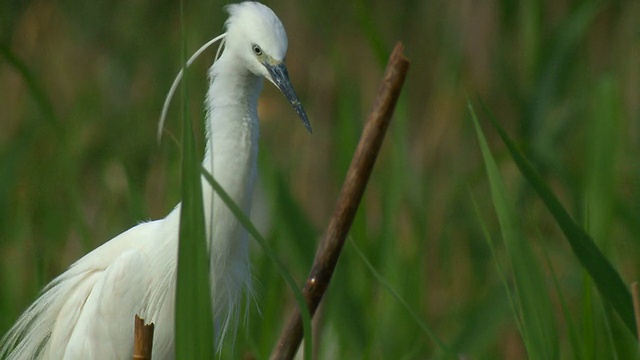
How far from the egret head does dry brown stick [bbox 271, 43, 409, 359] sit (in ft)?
1.08

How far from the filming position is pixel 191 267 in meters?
0.79

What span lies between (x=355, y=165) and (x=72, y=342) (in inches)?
33.0

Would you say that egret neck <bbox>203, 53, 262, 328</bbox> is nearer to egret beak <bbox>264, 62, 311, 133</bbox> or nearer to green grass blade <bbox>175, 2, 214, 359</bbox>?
egret beak <bbox>264, 62, 311, 133</bbox>

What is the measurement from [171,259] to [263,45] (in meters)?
0.37

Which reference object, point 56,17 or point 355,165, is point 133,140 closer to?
point 56,17

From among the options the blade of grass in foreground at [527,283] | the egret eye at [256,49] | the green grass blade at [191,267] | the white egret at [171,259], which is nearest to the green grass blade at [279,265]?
the green grass blade at [191,267]

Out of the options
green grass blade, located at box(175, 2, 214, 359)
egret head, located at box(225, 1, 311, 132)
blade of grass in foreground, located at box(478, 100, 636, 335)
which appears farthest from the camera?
egret head, located at box(225, 1, 311, 132)

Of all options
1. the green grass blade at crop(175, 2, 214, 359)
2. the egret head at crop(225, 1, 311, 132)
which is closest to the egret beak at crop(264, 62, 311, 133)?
the egret head at crop(225, 1, 311, 132)

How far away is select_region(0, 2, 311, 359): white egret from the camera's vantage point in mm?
1313

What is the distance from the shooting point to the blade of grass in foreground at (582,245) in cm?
89

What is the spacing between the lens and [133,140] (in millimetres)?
2547

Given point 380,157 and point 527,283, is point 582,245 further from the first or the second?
point 380,157

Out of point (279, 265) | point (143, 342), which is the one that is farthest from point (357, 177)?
point (143, 342)

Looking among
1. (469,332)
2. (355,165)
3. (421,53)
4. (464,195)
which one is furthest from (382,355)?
(421,53)
